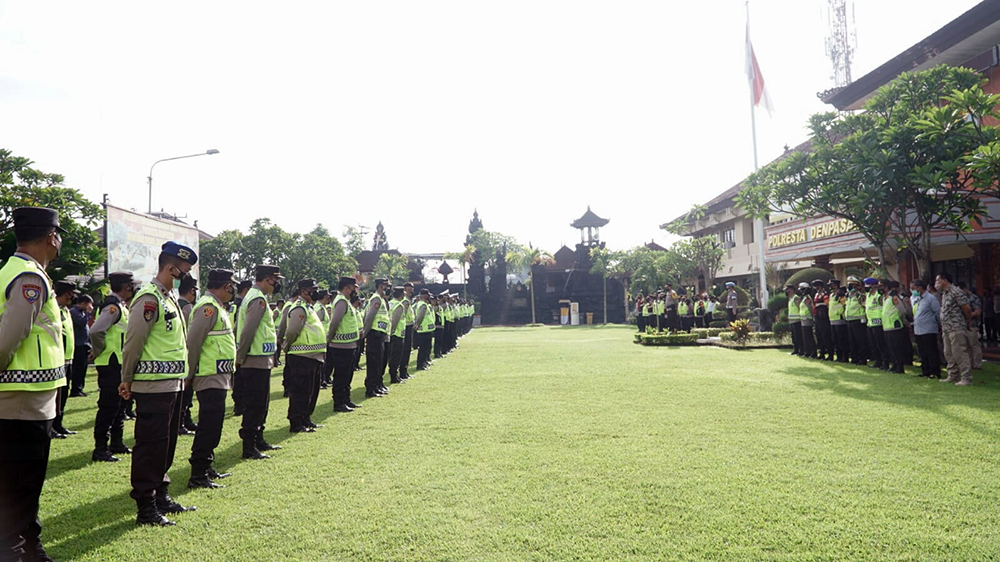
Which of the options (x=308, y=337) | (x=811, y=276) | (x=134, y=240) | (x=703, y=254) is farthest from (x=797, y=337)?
(x=134, y=240)

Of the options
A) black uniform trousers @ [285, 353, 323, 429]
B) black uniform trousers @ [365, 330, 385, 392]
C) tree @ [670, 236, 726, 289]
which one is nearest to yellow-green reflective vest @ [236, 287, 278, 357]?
black uniform trousers @ [285, 353, 323, 429]

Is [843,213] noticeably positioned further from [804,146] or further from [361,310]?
[804,146]

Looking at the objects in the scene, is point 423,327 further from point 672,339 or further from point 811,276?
point 811,276

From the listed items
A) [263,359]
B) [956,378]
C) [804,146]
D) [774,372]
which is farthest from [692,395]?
[804,146]

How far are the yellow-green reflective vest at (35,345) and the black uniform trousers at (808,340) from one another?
1597 cm

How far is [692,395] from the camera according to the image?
927cm

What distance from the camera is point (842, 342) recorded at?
14.3m

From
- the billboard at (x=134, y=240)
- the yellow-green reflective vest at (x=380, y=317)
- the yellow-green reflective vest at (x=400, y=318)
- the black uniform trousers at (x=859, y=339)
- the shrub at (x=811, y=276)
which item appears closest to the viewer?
the yellow-green reflective vest at (x=380, y=317)

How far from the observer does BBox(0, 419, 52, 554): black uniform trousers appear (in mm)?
3189

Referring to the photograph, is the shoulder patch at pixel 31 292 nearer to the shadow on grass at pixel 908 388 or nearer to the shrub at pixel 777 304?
the shadow on grass at pixel 908 388

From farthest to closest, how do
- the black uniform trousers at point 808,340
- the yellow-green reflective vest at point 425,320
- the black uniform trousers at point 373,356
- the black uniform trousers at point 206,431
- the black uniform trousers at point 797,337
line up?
the black uniform trousers at point 797,337
the black uniform trousers at point 808,340
the yellow-green reflective vest at point 425,320
the black uniform trousers at point 373,356
the black uniform trousers at point 206,431

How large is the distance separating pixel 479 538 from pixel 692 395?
623 cm

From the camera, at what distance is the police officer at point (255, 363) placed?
5992mm

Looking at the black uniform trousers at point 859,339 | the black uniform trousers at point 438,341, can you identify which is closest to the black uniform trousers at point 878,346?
the black uniform trousers at point 859,339
